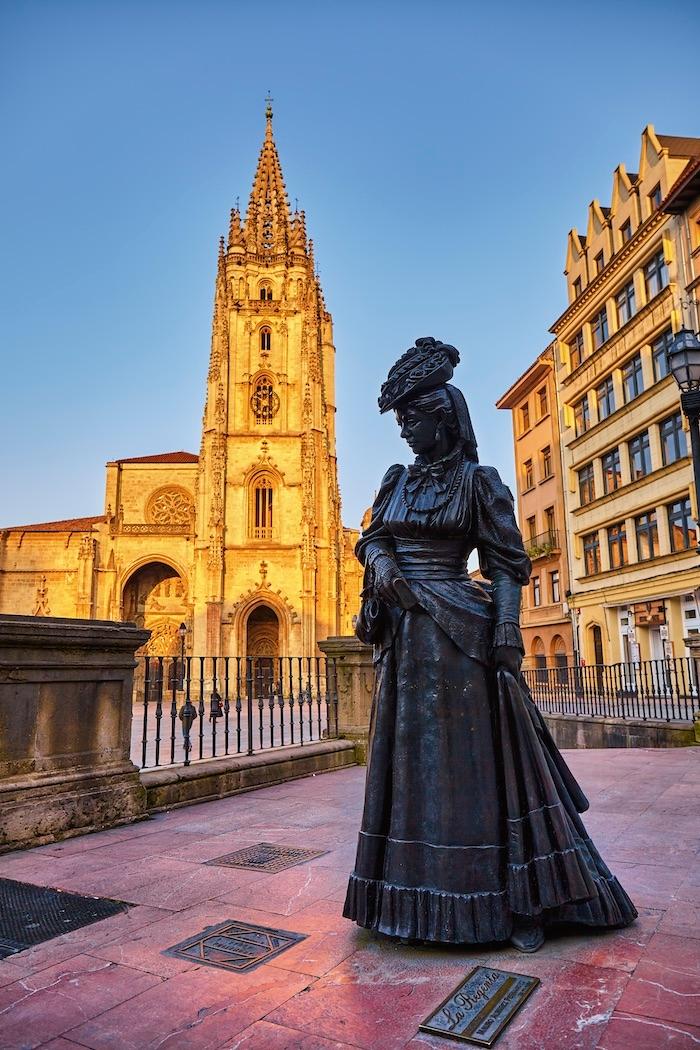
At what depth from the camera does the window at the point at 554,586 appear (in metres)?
32.1

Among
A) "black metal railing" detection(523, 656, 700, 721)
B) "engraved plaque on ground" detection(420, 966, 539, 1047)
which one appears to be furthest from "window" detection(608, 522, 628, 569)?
"engraved plaque on ground" detection(420, 966, 539, 1047)

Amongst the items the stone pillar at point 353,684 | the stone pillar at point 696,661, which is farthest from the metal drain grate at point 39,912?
the stone pillar at point 696,661

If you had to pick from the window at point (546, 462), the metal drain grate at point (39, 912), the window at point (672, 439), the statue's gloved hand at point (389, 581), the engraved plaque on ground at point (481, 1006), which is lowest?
the metal drain grate at point (39, 912)

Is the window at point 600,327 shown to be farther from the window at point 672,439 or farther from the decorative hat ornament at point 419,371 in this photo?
the decorative hat ornament at point 419,371

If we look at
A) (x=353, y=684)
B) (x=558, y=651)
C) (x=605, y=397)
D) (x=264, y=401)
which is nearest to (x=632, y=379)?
(x=605, y=397)

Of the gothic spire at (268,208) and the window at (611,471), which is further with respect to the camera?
the gothic spire at (268,208)

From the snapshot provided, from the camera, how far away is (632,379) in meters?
26.4

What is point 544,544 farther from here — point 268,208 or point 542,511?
point 268,208

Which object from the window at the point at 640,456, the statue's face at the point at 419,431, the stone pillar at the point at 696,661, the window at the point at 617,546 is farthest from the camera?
the window at the point at 617,546

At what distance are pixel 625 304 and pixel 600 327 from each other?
218 cm

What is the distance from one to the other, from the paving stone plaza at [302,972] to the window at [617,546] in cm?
2348

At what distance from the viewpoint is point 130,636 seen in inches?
234

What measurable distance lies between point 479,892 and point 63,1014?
1.62 m

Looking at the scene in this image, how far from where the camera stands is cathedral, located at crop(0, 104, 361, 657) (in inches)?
1683
